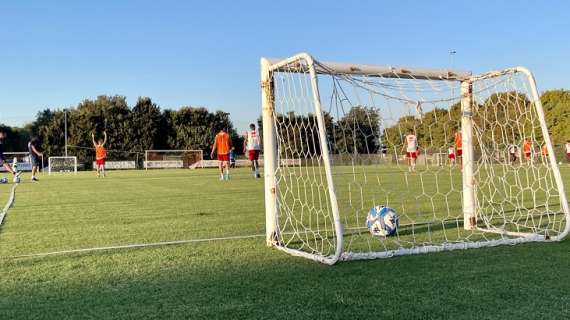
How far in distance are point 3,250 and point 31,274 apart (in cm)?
126

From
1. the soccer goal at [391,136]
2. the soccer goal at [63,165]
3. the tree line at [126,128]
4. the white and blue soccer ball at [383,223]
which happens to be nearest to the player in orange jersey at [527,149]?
the soccer goal at [391,136]

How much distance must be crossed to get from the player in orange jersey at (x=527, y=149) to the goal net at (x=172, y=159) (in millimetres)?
37468

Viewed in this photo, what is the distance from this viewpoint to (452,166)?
7695 millimetres

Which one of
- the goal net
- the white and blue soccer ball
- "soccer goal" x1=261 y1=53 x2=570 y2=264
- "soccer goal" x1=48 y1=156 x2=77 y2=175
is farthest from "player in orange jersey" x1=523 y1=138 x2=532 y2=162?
the goal net

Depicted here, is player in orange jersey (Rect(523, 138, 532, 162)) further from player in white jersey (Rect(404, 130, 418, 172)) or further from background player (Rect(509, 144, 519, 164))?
player in white jersey (Rect(404, 130, 418, 172))

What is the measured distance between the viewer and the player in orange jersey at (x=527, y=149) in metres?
6.29

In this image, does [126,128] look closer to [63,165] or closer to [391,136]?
[63,165]

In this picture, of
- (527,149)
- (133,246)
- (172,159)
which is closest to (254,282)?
(133,246)

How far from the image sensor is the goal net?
4272 cm

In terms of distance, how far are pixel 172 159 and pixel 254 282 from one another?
133 feet

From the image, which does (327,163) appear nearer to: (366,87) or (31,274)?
(366,87)

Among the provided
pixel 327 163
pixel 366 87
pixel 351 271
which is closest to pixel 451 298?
pixel 351 271

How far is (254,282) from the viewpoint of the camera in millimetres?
3660

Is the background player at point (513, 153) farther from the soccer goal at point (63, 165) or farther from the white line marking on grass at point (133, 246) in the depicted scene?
the soccer goal at point (63, 165)
